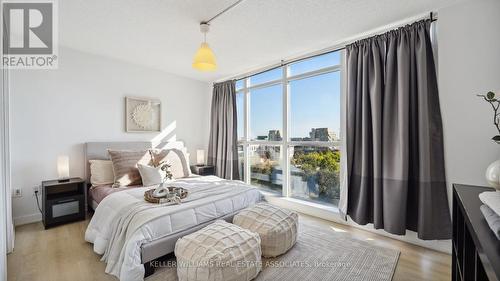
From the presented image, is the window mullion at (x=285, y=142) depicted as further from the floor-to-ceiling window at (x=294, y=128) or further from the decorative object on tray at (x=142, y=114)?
the decorative object on tray at (x=142, y=114)

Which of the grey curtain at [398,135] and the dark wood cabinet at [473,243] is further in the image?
the grey curtain at [398,135]

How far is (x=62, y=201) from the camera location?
8.94ft

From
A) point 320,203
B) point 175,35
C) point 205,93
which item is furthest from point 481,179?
point 205,93

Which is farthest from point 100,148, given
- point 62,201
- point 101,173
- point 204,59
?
point 204,59

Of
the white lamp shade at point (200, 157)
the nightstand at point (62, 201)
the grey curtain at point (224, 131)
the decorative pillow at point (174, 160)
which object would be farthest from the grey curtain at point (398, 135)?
the nightstand at point (62, 201)

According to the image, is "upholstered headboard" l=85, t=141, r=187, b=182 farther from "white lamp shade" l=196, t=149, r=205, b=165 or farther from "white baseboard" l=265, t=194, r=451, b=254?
"white baseboard" l=265, t=194, r=451, b=254

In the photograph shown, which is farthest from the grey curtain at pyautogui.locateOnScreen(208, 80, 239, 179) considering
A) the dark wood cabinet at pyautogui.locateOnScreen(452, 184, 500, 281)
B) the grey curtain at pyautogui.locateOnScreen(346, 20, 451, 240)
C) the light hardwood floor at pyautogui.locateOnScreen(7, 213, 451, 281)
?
the dark wood cabinet at pyautogui.locateOnScreen(452, 184, 500, 281)

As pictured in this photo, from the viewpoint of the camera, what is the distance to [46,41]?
275cm

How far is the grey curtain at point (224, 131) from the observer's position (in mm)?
4215

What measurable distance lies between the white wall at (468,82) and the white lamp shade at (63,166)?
445cm

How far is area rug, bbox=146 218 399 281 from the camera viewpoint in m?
1.78

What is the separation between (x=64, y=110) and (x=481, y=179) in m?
4.94

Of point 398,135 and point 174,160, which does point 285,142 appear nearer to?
point 398,135

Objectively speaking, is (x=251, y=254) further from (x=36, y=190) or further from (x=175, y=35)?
(x=36, y=190)
